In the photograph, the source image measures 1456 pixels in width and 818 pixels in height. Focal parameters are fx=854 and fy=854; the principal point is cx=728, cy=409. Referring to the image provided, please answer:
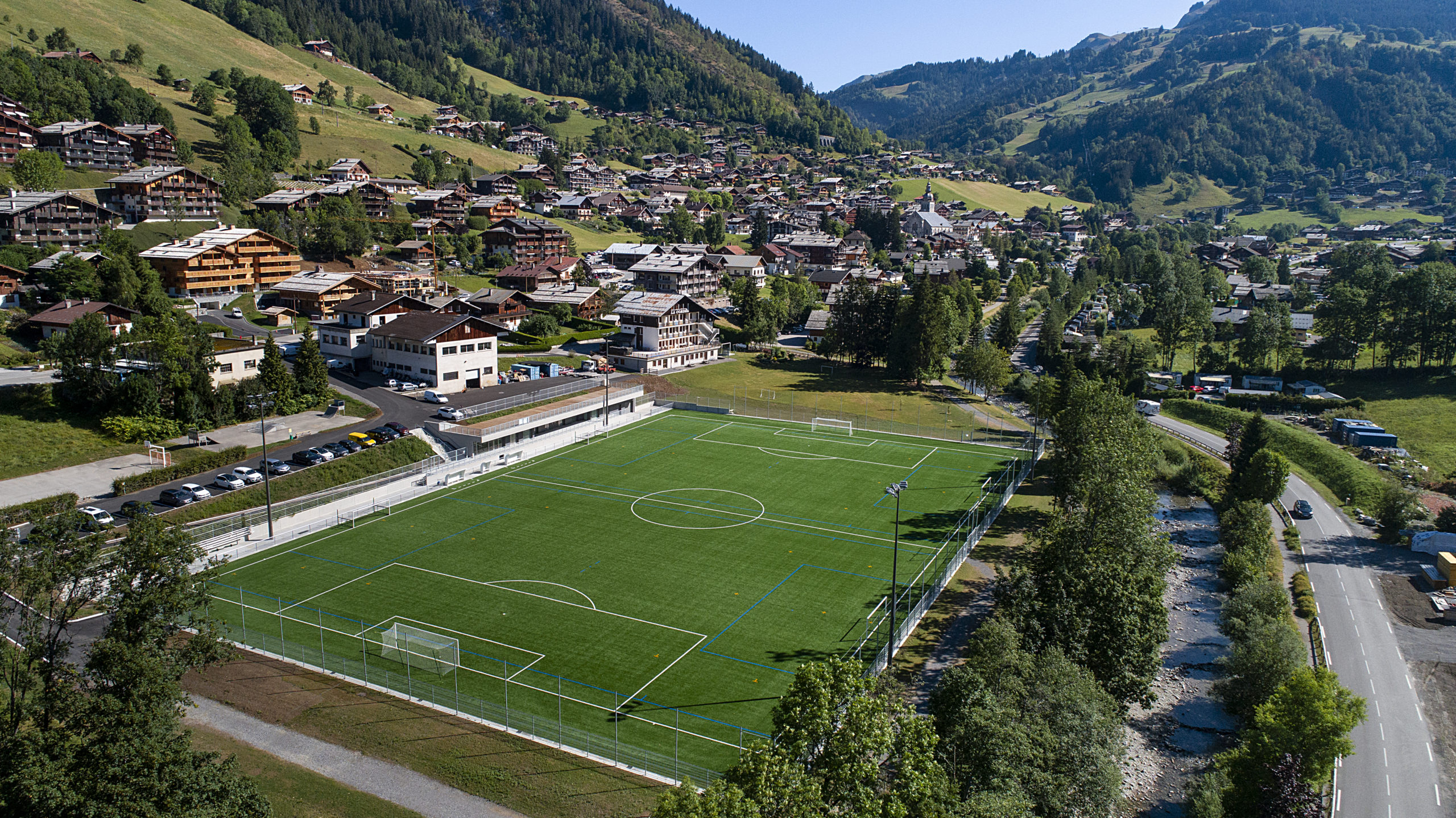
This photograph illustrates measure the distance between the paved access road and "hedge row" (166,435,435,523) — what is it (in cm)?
4634

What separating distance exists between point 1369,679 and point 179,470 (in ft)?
181

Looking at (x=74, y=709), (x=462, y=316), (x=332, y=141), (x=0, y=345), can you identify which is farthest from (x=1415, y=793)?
(x=332, y=141)

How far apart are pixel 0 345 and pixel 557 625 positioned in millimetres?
51663

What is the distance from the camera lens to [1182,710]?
105ft

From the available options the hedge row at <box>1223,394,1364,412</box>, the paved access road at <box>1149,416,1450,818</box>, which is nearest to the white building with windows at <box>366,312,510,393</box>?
the paved access road at <box>1149,416,1450,818</box>

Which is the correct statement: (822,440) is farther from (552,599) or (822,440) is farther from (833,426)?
(552,599)

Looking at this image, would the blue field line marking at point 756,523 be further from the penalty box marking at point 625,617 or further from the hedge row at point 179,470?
the hedge row at point 179,470

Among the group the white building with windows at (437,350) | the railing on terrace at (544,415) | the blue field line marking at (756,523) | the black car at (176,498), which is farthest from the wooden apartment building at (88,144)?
the blue field line marking at (756,523)

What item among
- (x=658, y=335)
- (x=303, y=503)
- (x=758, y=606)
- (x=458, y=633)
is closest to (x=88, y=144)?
(x=658, y=335)

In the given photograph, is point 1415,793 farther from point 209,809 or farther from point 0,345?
point 0,345

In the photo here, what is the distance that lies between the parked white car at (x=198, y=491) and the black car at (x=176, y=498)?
0.20 meters

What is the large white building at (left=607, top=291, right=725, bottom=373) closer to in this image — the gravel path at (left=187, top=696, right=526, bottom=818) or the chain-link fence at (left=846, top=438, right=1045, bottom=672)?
the chain-link fence at (left=846, top=438, right=1045, bottom=672)

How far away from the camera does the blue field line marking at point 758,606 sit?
30916mm

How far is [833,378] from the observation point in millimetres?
87125
